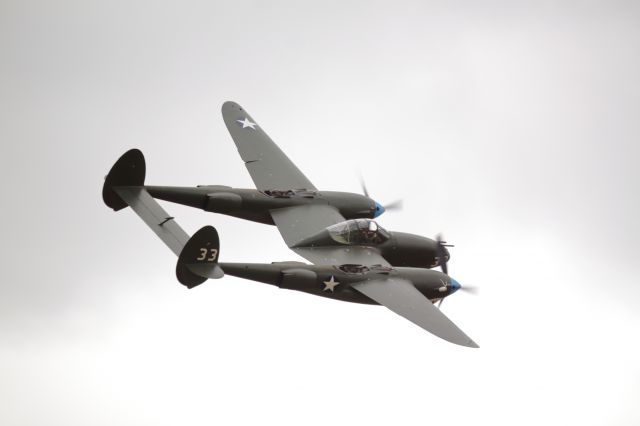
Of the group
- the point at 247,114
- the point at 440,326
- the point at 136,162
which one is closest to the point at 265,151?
the point at 247,114

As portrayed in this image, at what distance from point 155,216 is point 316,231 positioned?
690 centimetres

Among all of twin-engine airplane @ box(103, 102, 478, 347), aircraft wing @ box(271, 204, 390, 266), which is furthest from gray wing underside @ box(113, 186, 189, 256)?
aircraft wing @ box(271, 204, 390, 266)

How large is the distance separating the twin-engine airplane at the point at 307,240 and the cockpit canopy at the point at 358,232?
0.13 feet

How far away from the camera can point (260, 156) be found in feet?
223

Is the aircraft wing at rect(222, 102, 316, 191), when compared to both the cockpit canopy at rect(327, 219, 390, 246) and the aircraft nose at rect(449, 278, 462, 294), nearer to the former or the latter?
the cockpit canopy at rect(327, 219, 390, 246)

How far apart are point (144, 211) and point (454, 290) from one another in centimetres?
1257

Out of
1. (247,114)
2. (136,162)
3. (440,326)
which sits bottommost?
(440,326)

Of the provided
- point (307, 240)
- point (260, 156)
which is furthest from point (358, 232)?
point (260, 156)

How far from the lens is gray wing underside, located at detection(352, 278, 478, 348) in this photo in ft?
182

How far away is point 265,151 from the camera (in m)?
68.4

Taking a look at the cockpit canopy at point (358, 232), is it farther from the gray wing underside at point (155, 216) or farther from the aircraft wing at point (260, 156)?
the gray wing underside at point (155, 216)

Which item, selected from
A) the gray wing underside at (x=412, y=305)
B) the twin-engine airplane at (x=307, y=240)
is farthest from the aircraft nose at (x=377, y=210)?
the gray wing underside at (x=412, y=305)

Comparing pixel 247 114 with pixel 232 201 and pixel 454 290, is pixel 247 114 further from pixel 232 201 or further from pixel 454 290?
pixel 454 290

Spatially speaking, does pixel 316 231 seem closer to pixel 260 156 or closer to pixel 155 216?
pixel 155 216
